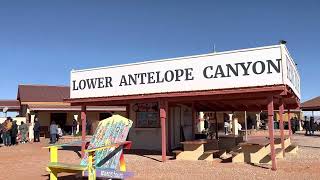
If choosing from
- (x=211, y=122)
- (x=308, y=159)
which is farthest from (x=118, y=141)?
(x=211, y=122)

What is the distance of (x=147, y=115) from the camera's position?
1797cm

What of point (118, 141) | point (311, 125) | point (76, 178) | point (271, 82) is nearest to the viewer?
point (118, 141)

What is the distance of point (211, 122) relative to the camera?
123ft

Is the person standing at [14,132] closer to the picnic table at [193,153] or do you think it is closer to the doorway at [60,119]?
the doorway at [60,119]

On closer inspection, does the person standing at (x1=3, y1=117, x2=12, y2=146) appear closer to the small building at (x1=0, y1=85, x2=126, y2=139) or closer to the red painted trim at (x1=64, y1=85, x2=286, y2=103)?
→ the small building at (x1=0, y1=85, x2=126, y2=139)

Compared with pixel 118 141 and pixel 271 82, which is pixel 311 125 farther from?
pixel 118 141

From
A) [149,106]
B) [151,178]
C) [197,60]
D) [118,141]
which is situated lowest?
[151,178]

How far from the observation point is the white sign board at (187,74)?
12086 millimetres

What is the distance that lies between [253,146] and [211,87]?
2.28m

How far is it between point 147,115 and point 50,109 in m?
12.9

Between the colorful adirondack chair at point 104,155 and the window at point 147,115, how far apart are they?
333 inches

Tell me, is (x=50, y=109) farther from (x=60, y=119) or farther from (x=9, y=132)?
(x=9, y=132)

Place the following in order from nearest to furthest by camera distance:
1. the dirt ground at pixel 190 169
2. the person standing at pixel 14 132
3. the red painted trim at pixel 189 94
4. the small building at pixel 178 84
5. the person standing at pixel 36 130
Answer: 1. the dirt ground at pixel 190 169
2. the red painted trim at pixel 189 94
3. the small building at pixel 178 84
4. the person standing at pixel 14 132
5. the person standing at pixel 36 130

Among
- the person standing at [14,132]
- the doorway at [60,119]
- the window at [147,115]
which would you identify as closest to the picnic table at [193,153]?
the window at [147,115]
